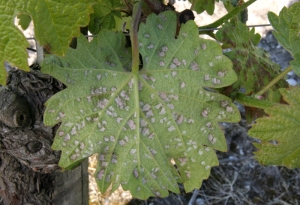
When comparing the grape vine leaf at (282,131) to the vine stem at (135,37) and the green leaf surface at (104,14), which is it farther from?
the green leaf surface at (104,14)

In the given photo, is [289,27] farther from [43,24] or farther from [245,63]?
[43,24]

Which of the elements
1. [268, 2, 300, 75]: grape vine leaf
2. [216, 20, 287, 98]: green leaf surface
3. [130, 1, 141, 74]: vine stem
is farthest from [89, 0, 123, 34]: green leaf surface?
[268, 2, 300, 75]: grape vine leaf

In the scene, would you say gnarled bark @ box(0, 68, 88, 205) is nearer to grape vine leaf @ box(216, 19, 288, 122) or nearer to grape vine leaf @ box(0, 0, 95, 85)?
grape vine leaf @ box(0, 0, 95, 85)

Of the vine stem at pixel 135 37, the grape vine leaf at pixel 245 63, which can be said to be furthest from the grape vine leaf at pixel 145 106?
the grape vine leaf at pixel 245 63

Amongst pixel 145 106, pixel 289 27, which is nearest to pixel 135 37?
pixel 145 106

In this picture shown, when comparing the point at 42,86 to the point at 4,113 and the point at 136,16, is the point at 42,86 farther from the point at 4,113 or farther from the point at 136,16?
the point at 136,16

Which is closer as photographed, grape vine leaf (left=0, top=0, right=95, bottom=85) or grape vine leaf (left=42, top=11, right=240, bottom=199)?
grape vine leaf (left=0, top=0, right=95, bottom=85)

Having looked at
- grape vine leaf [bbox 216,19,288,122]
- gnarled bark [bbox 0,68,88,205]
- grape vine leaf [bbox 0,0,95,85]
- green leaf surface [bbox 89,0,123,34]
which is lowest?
gnarled bark [bbox 0,68,88,205]

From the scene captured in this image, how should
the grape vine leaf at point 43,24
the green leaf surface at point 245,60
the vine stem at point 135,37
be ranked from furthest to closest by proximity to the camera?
the green leaf surface at point 245,60 → the vine stem at point 135,37 → the grape vine leaf at point 43,24
